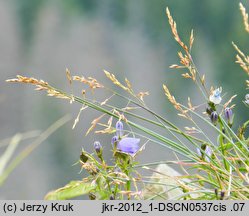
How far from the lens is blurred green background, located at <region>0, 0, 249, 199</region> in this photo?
4863mm

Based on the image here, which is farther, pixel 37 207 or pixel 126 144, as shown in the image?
pixel 126 144

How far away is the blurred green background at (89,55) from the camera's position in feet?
16.0

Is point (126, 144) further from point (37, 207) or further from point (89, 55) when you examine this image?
point (89, 55)

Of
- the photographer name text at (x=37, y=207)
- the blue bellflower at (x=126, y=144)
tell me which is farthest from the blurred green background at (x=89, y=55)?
the photographer name text at (x=37, y=207)

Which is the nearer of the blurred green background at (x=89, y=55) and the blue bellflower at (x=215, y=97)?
the blue bellflower at (x=215, y=97)

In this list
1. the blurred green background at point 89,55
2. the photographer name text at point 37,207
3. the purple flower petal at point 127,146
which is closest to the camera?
the photographer name text at point 37,207

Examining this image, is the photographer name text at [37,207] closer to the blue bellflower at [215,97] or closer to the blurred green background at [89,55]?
the blue bellflower at [215,97]

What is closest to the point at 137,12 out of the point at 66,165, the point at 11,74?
the point at 11,74

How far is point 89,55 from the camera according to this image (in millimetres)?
5684

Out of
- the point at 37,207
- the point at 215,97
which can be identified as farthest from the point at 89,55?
the point at 37,207

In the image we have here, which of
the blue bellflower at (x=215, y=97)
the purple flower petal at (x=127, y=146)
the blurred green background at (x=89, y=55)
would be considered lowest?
the purple flower petal at (x=127, y=146)

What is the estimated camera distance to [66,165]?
4832mm

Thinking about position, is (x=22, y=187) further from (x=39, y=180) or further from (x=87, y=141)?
→ (x=87, y=141)

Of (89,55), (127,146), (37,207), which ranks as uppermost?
(89,55)
